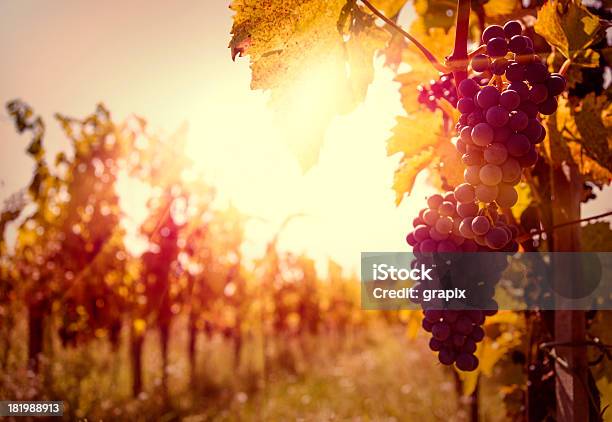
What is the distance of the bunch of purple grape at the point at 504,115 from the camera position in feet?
2.86

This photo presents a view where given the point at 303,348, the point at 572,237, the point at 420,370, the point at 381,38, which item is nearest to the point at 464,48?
the point at 381,38

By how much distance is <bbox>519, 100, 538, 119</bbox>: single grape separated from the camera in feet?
2.94

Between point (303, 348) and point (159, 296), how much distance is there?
8488 millimetres

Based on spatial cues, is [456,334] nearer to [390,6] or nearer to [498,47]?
[498,47]

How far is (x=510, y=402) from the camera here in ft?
6.51

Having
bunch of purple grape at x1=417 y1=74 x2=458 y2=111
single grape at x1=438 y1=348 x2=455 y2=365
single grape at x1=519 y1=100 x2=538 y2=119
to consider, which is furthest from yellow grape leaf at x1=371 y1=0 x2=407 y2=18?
single grape at x1=438 y1=348 x2=455 y2=365

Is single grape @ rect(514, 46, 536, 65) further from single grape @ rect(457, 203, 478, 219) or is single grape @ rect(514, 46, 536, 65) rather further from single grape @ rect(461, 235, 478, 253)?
single grape @ rect(461, 235, 478, 253)

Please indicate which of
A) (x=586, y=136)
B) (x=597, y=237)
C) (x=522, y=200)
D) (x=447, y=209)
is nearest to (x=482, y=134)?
(x=447, y=209)

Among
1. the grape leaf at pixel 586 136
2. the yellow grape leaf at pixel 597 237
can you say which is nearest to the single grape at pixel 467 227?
the grape leaf at pixel 586 136

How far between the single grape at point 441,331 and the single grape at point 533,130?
451mm

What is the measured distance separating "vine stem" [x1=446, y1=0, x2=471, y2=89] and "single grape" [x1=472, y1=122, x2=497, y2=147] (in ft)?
0.46

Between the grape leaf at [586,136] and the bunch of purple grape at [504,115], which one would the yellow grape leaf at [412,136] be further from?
the bunch of purple grape at [504,115]

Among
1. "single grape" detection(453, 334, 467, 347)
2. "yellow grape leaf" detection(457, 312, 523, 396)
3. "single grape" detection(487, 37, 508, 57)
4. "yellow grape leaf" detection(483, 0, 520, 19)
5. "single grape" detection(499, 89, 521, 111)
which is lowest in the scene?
"yellow grape leaf" detection(457, 312, 523, 396)

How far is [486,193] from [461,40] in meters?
0.29
